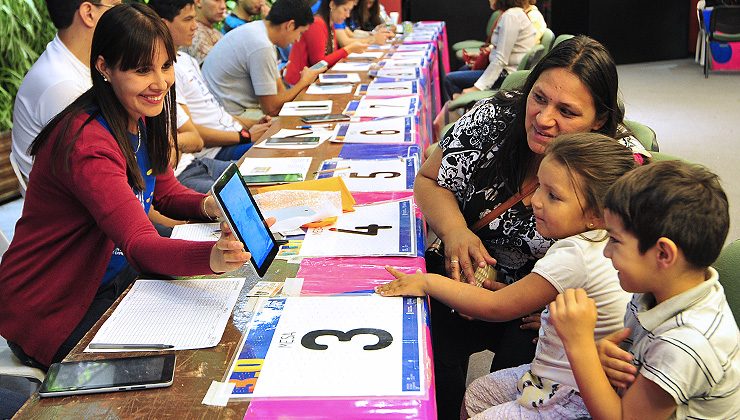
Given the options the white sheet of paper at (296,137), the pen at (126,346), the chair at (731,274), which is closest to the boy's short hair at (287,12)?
the white sheet of paper at (296,137)

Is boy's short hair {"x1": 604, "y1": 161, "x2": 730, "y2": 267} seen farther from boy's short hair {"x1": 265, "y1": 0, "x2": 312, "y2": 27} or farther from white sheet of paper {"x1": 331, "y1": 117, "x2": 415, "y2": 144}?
boy's short hair {"x1": 265, "y1": 0, "x2": 312, "y2": 27}

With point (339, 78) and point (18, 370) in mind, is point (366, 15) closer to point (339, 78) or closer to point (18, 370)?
point (339, 78)

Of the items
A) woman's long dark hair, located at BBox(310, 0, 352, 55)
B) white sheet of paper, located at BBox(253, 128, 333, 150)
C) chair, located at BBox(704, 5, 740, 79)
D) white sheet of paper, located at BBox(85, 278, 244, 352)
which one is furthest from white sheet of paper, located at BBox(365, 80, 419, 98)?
chair, located at BBox(704, 5, 740, 79)

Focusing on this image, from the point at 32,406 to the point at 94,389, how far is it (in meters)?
0.10

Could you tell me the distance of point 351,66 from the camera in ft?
16.6

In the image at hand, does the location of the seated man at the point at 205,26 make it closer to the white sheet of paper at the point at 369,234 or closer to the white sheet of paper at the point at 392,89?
the white sheet of paper at the point at 392,89

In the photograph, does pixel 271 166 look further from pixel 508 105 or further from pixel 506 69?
pixel 506 69

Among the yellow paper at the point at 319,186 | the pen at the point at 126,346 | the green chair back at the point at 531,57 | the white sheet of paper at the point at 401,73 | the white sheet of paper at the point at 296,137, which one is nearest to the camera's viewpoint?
the pen at the point at 126,346

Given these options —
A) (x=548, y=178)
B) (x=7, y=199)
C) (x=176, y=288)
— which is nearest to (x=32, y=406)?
(x=176, y=288)

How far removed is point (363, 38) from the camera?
6.71 metres

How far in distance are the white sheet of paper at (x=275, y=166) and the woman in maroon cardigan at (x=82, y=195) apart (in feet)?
1.92

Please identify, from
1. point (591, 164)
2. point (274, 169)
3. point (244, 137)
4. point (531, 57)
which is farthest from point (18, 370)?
point (531, 57)

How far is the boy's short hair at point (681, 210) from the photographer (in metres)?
1.20

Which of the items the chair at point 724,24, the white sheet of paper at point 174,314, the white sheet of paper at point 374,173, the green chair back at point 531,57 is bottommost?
the chair at point 724,24
